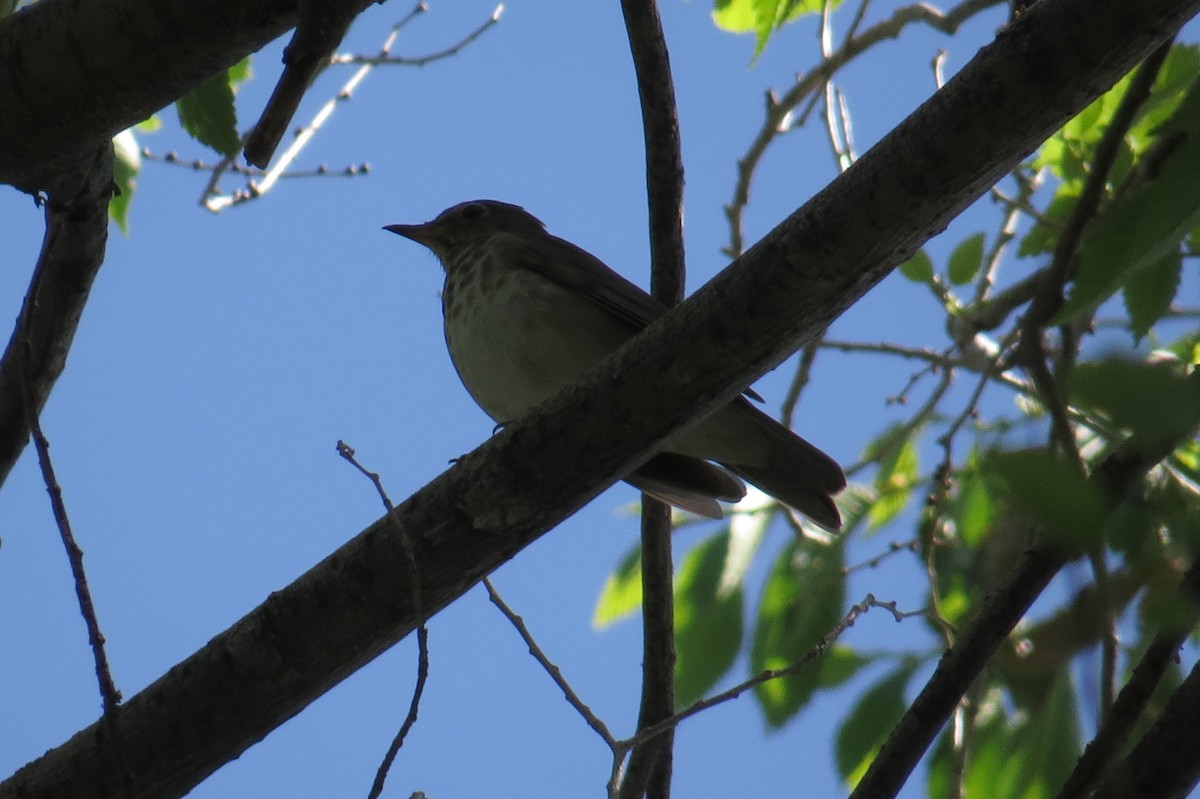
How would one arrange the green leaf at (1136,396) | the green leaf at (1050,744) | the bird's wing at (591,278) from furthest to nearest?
the bird's wing at (591,278), the green leaf at (1050,744), the green leaf at (1136,396)

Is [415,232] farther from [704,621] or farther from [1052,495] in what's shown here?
[1052,495]

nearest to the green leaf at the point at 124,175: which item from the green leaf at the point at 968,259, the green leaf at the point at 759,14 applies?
the green leaf at the point at 759,14

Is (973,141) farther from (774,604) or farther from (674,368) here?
(774,604)

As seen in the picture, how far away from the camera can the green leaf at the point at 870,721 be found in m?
3.74

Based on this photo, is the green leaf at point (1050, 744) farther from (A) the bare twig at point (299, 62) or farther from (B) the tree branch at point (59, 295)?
(B) the tree branch at point (59, 295)

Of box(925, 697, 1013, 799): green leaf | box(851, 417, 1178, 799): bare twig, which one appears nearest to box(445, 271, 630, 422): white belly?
box(925, 697, 1013, 799): green leaf

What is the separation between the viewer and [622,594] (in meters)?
5.32

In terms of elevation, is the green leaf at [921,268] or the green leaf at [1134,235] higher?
the green leaf at [921,268]

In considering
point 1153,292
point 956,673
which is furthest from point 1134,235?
point 956,673

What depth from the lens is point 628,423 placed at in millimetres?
2760

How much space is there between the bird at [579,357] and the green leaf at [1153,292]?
2.04m

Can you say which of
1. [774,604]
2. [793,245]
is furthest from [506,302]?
[793,245]

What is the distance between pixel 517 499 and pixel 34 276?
162cm

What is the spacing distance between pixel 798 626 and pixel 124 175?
2.79 m
